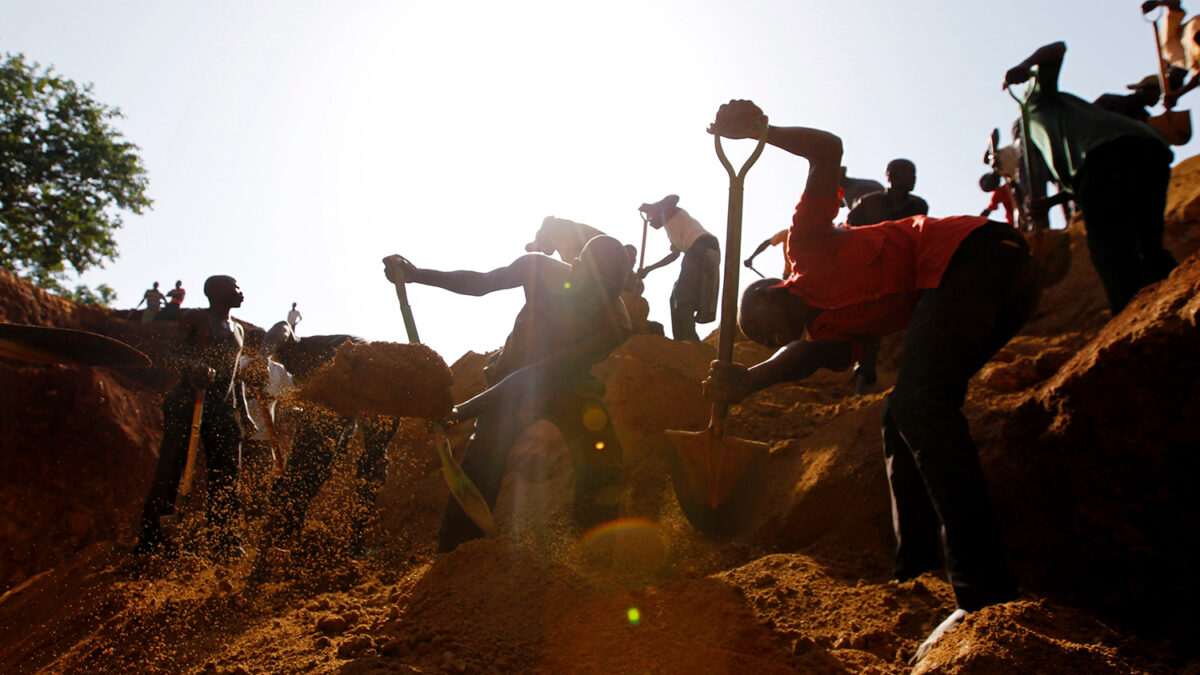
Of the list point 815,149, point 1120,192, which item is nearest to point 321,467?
point 815,149

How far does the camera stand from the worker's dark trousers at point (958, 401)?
65.8 inches

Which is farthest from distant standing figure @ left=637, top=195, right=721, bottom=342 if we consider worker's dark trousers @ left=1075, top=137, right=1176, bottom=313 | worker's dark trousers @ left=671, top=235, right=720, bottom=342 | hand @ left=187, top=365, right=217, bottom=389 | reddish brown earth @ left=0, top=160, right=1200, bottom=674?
hand @ left=187, top=365, right=217, bottom=389

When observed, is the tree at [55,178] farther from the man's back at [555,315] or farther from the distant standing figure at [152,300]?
the man's back at [555,315]

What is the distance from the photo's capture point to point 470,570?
2469mm

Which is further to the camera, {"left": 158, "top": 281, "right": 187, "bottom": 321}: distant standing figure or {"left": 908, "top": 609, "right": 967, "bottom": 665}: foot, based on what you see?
{"left": 158, "top": 281, "right": 187, "bottom": 321}: distant standing figure

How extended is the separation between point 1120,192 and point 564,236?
8.71 feet

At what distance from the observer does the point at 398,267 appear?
3354 millimetres

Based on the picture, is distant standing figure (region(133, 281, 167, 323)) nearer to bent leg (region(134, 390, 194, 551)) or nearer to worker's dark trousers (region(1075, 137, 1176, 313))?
bent leg (region(134, 390, 194, 551))

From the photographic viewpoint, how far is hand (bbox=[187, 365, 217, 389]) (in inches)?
159

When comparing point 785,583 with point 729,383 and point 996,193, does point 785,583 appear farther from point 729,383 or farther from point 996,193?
point 996,193

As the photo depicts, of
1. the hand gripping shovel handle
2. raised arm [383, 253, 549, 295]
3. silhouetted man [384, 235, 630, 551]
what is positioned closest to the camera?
silhouetted man [384, 235, 630, 551]

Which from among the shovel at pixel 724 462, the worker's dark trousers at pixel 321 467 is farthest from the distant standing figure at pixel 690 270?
the shovel at pixel 724 462

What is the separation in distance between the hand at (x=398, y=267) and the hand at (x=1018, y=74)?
3.06 m

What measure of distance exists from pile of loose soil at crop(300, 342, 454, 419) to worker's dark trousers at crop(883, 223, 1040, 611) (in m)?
1.70
